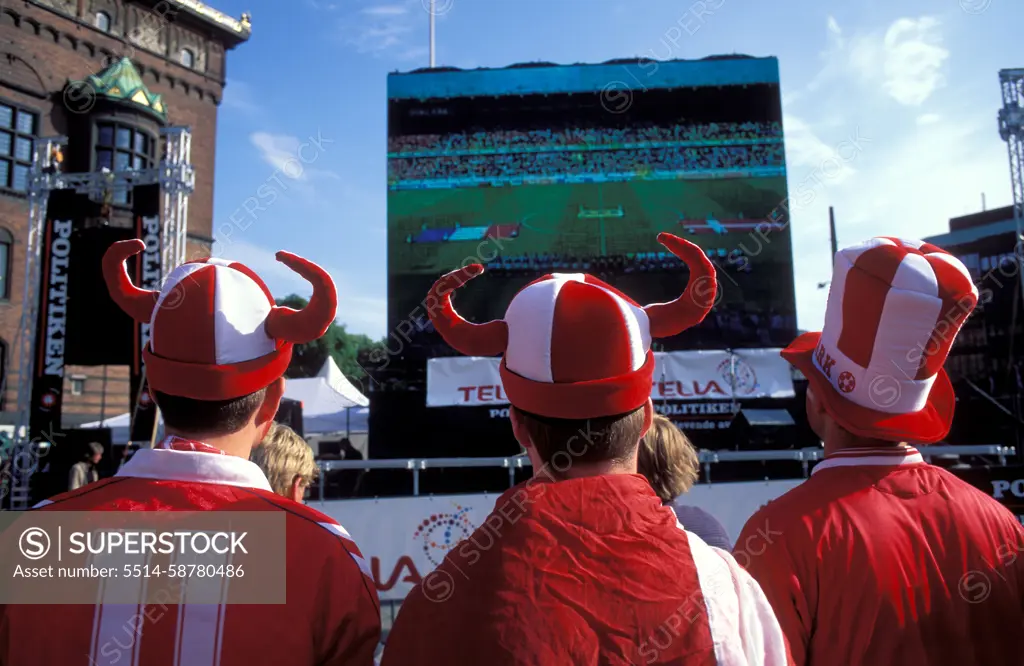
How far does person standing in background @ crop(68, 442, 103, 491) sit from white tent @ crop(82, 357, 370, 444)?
12.6 ft

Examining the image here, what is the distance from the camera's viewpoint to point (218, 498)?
135 cm

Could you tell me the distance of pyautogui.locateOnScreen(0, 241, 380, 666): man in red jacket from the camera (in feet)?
4.10

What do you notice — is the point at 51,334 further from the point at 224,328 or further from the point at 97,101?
the point at 97,101

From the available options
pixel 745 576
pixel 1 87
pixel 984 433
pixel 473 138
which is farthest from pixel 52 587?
pixel 1 87

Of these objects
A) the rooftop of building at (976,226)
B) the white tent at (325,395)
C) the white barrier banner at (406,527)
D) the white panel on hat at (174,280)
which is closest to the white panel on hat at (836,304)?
the white panel on hat at (174,280)

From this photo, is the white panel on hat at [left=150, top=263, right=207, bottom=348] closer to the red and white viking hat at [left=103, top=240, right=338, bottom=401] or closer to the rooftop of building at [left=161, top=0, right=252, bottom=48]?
the red and white viking hat at [left=103, top=240, right=338, bottom=401]

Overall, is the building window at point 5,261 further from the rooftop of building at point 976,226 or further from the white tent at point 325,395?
the rooftop of building at point 976,226

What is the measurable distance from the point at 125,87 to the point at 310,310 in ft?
61.7

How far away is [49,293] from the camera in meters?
8.77

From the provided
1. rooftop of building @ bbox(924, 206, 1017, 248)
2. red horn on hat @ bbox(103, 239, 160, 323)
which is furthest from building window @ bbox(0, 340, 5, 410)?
rooftop of building @ bbox(924, 206, 1017, 248)

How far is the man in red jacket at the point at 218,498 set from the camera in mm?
1251

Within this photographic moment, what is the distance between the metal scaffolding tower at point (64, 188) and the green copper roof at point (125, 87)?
338 inches

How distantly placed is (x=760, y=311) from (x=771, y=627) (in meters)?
10.4

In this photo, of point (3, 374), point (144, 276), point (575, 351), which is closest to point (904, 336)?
point (575, 351)
